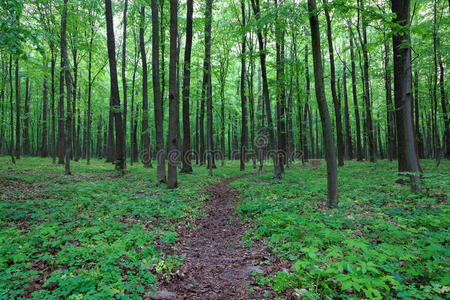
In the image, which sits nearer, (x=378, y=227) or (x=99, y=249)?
(x=99, y=249)

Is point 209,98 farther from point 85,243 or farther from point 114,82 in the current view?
point 85,243

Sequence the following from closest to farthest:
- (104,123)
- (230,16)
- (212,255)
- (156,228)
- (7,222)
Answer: (212,255)
(7,222)
(156,228)
(230,16)
(104,123)

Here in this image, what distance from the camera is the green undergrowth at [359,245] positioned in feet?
9.13

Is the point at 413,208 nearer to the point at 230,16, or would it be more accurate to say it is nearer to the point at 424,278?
the point at 424,278

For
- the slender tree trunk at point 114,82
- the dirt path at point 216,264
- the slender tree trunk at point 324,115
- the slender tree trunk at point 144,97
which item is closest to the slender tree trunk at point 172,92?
the dirt path at point 216,264

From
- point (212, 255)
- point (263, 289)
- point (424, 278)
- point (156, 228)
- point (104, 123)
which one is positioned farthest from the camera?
point (104, 123)

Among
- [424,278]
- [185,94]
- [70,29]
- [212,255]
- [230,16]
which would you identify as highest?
[230,16]

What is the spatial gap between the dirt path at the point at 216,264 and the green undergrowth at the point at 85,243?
295 mm

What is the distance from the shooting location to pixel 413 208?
18.7 feet

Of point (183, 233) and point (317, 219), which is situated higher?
point (317, 219)

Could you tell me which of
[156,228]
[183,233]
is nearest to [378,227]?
[183,233]

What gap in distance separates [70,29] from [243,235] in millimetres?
18449

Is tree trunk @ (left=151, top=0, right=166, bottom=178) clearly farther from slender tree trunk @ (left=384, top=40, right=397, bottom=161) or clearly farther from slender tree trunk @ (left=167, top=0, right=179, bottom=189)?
slender tree trunk @ (left=384, top=40, right=397, bottom=161)

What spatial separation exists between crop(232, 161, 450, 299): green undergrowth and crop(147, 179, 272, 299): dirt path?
0.35 meters
